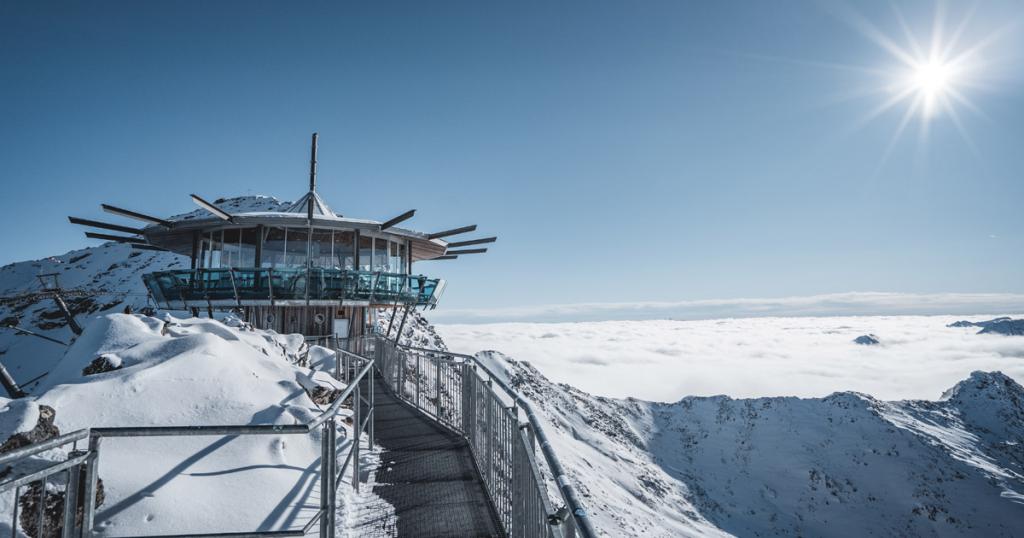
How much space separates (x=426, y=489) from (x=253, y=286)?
1525 centimetres

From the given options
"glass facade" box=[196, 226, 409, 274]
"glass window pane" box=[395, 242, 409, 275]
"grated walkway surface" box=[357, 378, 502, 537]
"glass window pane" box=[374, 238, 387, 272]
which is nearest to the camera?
"grated walkway surface" box=[357, 378, 502, 537]

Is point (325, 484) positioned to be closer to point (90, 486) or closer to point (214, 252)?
point (90, 486)

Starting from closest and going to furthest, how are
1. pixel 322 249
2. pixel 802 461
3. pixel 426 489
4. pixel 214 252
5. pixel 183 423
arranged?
pixel 183 423, pixel 426 489, pixel 214 252, pixel 322 249, pixel 802 461

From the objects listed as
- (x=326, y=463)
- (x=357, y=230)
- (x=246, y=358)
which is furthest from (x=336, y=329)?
(x=326, y=463)

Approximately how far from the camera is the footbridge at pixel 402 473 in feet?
10.3

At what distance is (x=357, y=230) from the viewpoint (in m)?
20.5

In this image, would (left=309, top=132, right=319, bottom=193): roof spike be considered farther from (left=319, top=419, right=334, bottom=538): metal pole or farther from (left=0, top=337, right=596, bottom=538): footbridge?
(left=319, top=419, right=334, bottom=538): metal pole

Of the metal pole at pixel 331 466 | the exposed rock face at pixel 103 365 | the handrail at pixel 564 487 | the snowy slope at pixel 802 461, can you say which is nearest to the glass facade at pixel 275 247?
the exposed rock face at pixel 103 365

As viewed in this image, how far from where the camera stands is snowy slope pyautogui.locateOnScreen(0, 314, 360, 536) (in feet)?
16.8

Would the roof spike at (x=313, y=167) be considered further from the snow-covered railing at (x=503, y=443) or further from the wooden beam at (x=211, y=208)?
the snow-covered railing at (x=503, y=443)

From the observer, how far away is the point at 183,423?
630cm

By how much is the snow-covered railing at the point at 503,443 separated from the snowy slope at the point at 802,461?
10087 cm

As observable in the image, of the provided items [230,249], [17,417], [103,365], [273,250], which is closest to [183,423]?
[17,417]

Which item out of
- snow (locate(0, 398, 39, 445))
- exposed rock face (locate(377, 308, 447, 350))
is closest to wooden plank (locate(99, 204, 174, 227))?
snow (locate(0, 398, 39, 445))
